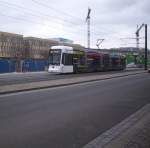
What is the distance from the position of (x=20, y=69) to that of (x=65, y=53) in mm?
16124

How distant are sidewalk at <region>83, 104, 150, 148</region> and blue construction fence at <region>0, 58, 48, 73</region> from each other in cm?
4192

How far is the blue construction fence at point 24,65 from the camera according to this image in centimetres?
4970

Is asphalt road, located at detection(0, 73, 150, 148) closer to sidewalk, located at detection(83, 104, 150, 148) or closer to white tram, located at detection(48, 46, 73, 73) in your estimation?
sidewalk, located at detection(83, 104, 150, 148)

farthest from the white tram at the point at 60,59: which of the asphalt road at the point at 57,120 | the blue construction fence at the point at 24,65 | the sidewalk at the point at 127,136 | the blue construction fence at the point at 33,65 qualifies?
the sidewalk at the point at 127,136

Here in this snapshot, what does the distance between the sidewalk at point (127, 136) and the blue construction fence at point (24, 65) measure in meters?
41.9

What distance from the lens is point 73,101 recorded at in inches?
543

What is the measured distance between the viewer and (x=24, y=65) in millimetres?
53594

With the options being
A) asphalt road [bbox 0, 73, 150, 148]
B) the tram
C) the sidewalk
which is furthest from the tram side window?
the sidewalk

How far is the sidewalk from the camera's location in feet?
21.9

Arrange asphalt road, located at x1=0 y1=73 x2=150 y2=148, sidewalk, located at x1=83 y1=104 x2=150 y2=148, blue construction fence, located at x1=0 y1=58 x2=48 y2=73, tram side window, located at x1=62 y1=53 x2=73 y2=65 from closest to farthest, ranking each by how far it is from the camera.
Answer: sidewalk, located at x1=83 y1=104 x2=150 y2=148 < asphalt road, located at x1=0 y1=73 x2=150 y2=148 < tram side window, located at x1=62 y1=53 x2=73 y2=65 < blue construction fence, located at x1=0 y1=58 x2=48 y2=73

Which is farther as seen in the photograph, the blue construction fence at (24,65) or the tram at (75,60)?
the blue construction fence at (24,65)

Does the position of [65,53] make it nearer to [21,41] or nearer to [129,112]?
[129,112]

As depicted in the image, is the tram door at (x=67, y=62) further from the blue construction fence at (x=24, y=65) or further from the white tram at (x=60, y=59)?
the blue construction fence at (x=24, y=65)

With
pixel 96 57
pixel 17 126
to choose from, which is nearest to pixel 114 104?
pixel 17 126
